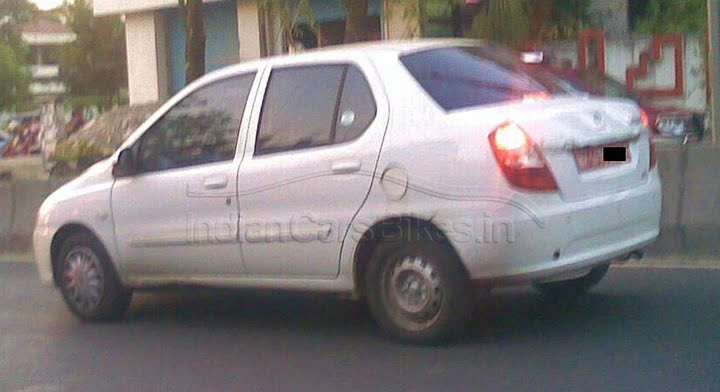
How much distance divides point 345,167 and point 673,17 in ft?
59.8

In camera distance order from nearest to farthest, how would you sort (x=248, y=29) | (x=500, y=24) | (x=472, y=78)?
(x=472, y=78) → (x=500, y=24) → (x=248, y=29)

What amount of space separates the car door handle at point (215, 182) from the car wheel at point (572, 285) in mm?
2228

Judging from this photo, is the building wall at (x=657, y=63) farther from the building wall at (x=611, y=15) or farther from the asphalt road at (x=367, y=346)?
the asphalt road at (x=367, y=346)

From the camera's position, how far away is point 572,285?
26.6 ft

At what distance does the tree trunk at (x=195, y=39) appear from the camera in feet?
46.5

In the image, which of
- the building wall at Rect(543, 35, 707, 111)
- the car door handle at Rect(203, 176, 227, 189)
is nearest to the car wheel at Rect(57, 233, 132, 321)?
the car door handle at Rect(203, 176, 227, 189)

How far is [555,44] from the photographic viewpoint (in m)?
22.6

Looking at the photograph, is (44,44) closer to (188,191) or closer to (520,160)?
(188,191)

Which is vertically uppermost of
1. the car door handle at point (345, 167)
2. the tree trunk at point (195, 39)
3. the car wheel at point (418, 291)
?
the tree trunk at point (195, 39)

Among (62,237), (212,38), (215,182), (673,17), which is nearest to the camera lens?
(215,182)

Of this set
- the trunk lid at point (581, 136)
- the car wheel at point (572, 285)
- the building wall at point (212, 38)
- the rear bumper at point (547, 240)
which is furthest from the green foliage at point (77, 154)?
the rear bumper at point (547, 240)

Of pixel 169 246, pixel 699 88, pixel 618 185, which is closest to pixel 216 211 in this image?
pixel 169 246

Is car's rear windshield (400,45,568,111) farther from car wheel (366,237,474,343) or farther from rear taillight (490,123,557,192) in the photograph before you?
car wheel (366,237,474,343)

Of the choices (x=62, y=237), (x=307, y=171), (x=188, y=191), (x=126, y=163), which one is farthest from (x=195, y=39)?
(x=307, y=171)
